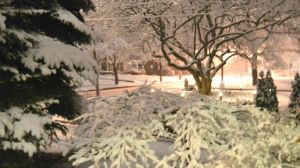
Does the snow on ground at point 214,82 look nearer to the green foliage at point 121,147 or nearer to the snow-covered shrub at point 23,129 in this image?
the snow-covered shrub at point 23,129

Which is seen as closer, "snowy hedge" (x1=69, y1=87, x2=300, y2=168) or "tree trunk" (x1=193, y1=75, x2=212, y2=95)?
"snowy hedge" (x1=69, y1=87, x2=300, y2=168)

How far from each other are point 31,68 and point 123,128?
1903 mm

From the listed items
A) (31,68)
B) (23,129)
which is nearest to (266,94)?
(31,68)

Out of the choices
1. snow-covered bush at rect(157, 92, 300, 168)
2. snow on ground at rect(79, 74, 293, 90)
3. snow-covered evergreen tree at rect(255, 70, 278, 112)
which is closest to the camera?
snow-covered bush at rect(157, 92, 300, 168)

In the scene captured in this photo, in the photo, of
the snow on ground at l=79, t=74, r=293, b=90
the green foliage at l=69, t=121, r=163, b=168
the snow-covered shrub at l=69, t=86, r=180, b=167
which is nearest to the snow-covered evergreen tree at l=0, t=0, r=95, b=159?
the snow-covered shrub at l=69, t=86, r=180, b=167

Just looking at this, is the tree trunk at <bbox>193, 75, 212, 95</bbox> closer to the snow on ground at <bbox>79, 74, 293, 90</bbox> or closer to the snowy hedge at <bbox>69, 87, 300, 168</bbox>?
the snow on ground at <bbox>79, 74, 293, 90</bbox>

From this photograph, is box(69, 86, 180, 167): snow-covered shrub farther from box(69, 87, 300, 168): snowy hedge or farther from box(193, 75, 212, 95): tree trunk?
box(193, 75, 212, 95): tree trunk

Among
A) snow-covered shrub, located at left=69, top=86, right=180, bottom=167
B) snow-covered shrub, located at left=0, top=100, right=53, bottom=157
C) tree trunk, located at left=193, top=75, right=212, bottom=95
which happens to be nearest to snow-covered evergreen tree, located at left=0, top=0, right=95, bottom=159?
snow-covered shrub, located at left=0, top=100, right=53, bottom=157

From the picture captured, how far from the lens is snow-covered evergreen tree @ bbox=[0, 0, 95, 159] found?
19.4 ft

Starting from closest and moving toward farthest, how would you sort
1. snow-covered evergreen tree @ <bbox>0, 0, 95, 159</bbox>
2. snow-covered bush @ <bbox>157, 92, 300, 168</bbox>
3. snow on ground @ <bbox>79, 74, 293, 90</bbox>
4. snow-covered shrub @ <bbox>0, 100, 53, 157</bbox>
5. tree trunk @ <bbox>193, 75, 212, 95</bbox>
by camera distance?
1. snow-covered bush @ <bbox>157, 92, 300, 168</bbox>
2. snow-covered shrub @ <bbox>0, 100, 53, 157</bbox>
3. snow-covered evergreen tree @ <bbox>0, 0, 95, 159</bbox>
4. tree trunk @ <bbox>193, 75, 212, 95</bbox>
5. snow on ground @ <bbox>79, 74, 293, 90</bbox>

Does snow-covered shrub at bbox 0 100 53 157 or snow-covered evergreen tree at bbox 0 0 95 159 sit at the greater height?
snow-covered evergreen tree at bbox 0 0 95 159

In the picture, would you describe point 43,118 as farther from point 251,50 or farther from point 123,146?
point 251,50

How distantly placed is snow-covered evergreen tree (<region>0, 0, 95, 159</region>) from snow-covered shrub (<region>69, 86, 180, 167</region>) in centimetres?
72

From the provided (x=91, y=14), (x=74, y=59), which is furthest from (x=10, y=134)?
(x=91, y=14)
